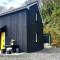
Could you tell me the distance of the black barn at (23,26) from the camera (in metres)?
26.1

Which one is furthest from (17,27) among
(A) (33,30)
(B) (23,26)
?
(A) (33,30)

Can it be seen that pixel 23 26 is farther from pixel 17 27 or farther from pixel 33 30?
pixel 33 30

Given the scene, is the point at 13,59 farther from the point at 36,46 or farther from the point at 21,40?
the point at 36,46

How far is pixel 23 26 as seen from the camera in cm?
2623

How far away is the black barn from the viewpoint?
2606 centimetres

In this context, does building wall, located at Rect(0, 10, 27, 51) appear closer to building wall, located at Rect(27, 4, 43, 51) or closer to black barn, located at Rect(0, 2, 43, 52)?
black barn, located at Rect(0, 2, 43, 52)

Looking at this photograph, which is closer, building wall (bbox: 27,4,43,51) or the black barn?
the black barn

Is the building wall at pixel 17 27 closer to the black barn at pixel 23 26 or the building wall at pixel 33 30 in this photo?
the black barn at pixel 23 26

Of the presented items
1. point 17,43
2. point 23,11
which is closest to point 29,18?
point 23,11

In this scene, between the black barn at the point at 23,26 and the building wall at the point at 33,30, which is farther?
the building wall at the point at 33,30

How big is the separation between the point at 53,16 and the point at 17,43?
10.5 meters

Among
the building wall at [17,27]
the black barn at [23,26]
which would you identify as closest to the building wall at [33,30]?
the black barn at [23,26]

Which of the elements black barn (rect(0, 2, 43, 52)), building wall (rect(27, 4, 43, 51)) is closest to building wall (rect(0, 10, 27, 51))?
black barn (rect(0, 2, 43, 52))

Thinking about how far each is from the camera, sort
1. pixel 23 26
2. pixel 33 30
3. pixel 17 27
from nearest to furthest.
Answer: pixel 23 26 → pixel 17 27 → pixel 33 30
